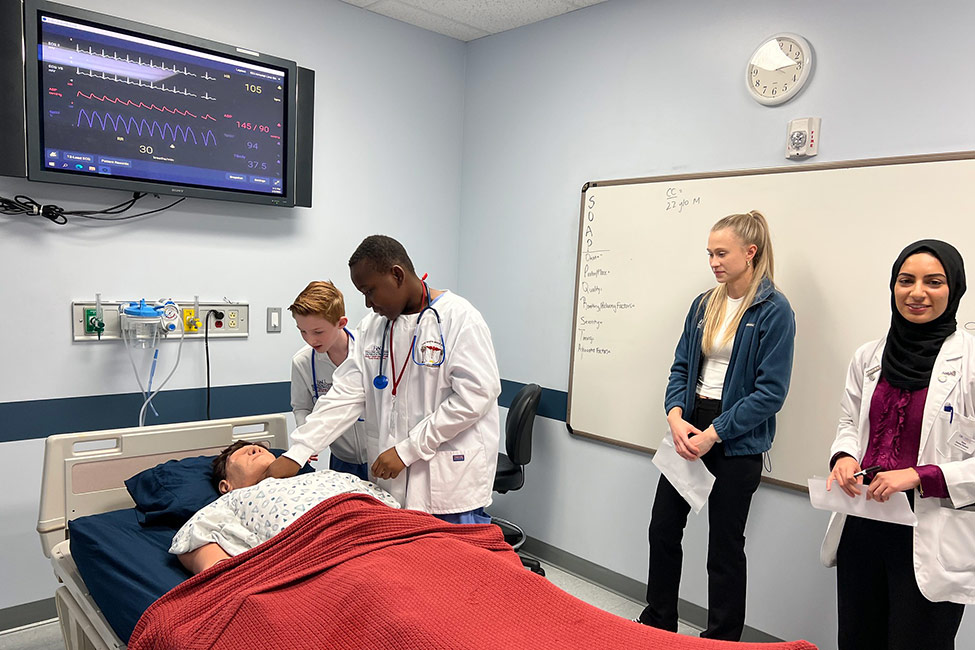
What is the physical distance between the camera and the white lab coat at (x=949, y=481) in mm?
1692

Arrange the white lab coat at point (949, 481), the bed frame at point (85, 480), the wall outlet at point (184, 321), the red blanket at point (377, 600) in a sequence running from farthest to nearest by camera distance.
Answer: the wall outlet at point (184, 321) → the bed frame at point (85, 480) → the white lab coat at point (949, 481) → the red blanket at point (377, 600)

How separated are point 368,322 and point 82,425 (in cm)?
126

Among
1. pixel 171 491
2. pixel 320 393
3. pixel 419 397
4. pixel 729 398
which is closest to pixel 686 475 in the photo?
pixel 729 398

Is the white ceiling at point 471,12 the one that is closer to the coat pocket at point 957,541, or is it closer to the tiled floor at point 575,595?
the coat pocket at point 957,541

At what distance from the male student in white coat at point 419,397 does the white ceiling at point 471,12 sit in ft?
5.49

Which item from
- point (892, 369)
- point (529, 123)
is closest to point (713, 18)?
point (529, 123)

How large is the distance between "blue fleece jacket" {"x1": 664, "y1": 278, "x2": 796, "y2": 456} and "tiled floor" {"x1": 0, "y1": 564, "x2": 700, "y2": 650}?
968mm

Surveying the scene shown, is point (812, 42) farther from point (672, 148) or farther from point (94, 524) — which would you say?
point (94, 524)

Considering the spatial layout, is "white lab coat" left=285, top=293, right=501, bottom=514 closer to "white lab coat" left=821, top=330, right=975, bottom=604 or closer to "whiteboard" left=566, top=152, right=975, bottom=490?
"whiteboard" left=566, top=152, right=975, bottom=490

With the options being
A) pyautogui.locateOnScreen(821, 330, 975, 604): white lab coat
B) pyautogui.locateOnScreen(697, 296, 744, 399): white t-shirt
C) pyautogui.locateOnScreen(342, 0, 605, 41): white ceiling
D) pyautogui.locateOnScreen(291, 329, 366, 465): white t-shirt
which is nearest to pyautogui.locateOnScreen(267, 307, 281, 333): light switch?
pyautogui.locateOnScreen(291, 329, 366, 465): white t-shirt

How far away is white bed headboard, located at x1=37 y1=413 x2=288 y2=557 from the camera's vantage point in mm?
2059

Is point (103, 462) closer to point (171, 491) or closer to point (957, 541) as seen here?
point (171, 491)

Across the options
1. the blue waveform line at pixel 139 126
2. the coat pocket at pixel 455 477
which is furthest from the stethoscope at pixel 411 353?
the blue waveform line at pixel 139 126

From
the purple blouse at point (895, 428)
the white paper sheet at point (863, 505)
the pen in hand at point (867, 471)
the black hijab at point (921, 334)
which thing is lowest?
the white paper sheet at point (863, 505)
